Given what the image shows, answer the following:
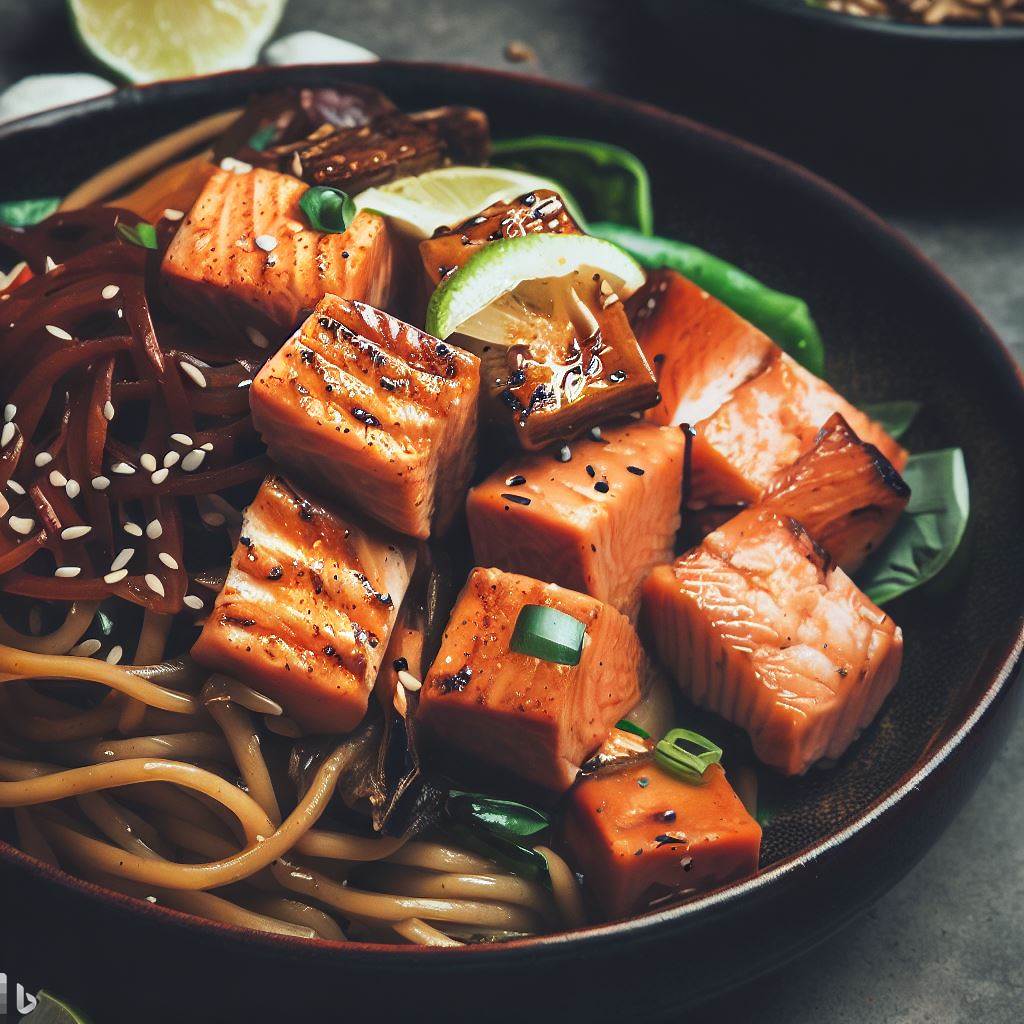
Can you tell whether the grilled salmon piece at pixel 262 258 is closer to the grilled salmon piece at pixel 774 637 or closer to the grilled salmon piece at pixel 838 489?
the grilled salmon piece at pixel 774 637

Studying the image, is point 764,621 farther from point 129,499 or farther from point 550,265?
point 129,499

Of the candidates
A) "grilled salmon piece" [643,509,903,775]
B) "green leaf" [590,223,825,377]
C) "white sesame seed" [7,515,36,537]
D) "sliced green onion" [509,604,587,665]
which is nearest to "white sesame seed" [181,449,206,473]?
"white sesame seed" [7,515,36,537]

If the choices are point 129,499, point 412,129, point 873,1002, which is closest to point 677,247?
point 412,129

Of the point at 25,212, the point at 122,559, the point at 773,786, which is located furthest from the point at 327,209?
the point at 773,786

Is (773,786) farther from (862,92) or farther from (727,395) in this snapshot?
(862,92)

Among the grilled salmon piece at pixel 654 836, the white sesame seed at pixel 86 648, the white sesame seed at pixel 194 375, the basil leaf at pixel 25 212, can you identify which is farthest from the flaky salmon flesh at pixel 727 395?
the basil leaf at pixel 25 212

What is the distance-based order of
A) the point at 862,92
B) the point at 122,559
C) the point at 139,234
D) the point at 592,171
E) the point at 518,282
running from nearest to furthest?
the point at 122,559
the point at 518,282
the point at 139,234
the point at 592,171
the point at 862,92
